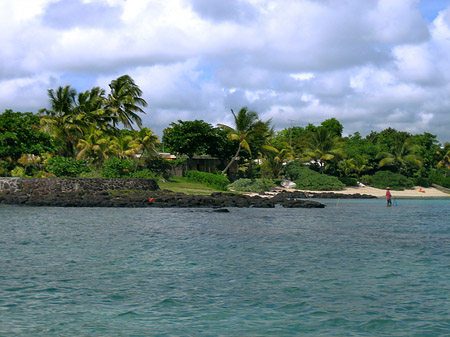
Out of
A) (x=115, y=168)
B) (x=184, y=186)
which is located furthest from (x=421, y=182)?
(x=115, y=168)

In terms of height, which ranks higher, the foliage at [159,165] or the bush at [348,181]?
the foliage at [159,165]

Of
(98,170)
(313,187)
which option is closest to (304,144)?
(313,187)

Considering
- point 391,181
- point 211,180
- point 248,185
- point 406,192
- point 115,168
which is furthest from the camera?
point 391,181

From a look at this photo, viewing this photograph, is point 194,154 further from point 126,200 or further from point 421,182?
point 421,182

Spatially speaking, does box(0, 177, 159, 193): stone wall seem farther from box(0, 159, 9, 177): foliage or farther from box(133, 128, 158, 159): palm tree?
box(133, 128, 158, 159): palm tree

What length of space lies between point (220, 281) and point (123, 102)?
3910cm

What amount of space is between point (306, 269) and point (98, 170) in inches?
1084

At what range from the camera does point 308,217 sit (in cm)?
2627

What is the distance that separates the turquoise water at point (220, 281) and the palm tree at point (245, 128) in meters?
28.0

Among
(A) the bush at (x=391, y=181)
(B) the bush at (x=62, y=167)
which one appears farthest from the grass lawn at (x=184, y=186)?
(A) the bush at (x=391, y=181)

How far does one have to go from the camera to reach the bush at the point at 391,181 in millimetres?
52781

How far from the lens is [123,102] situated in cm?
4766

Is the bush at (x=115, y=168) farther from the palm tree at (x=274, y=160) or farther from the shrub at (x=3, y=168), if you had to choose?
the palm tree at (x=274, y=160)

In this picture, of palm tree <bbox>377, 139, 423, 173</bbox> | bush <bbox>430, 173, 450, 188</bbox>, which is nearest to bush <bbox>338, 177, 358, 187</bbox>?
palm tree <bbox>377, 139, 423, 173</bbox>
